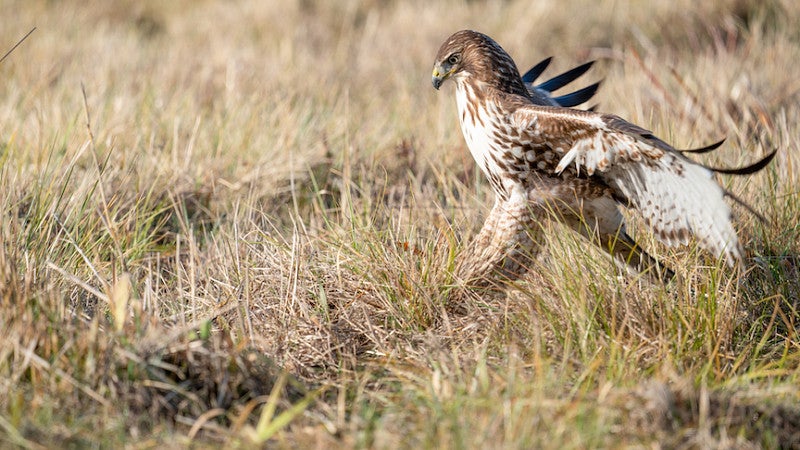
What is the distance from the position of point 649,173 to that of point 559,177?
38 cm

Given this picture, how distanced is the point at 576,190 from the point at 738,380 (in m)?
0.96

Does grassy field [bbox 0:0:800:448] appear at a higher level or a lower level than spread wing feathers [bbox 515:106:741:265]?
lower

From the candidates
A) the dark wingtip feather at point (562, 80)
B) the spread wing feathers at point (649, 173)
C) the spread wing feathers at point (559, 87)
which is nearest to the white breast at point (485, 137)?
the spread wing feathers at point (649, 173)

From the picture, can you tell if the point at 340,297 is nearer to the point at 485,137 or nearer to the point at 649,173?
the point at 485,137

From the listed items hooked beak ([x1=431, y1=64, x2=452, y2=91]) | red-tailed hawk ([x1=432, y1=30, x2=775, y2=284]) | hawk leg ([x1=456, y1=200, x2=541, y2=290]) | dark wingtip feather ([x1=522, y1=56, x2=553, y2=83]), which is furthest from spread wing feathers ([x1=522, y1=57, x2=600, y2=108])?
hawk leg ([x1=456, y1=200, x2=541, y2=290])

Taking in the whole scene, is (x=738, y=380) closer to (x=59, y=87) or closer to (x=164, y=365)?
(x=164, y=365)

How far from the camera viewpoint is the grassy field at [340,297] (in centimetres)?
244

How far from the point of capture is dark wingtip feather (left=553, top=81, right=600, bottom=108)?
3973 mm

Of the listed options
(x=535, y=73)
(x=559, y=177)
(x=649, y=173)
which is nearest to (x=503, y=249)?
(x=559, y=177)

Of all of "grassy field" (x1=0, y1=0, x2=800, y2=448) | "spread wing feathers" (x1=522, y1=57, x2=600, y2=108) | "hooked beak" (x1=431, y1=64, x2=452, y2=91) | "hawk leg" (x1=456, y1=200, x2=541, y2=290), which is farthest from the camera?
"spread wing feathers" (x1=522, y1=57, x2=600, y2=108)

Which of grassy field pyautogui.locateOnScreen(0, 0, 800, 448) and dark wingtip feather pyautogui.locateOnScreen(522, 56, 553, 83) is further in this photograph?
dark wingtip feather pyautogui.locateOnScreen(522, 56, 553, 83)

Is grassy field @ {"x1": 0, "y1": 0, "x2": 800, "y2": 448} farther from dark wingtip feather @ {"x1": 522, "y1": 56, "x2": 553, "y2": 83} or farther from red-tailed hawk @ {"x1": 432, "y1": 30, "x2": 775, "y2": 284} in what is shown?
dark wingtip feather @ {"x1": 522, "y1": 56, "x2": 553, "y2": 83}

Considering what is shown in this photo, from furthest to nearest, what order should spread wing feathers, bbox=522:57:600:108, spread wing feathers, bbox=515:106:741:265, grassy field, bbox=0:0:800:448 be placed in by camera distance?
spread wing feathers, bbox=522:57:600:108 < spread wing feathers, bbox=515:106:741:265 < grassy field, bbox=0:0:800:448

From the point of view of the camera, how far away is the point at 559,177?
11.1 ft
